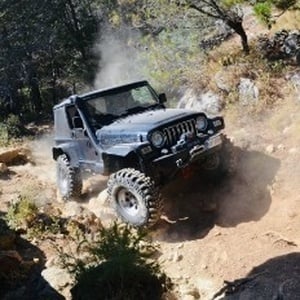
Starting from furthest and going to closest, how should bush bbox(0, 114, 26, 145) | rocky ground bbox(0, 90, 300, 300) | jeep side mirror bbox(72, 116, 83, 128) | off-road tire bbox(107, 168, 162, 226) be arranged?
bush bbox(0, 114, 26, 145) → jeep side mirror bbox(72, 116, 83, 128) → off-road tire bbox(107, 168, 162, 226) → rocky ground bbox(0, 90, 300, 300)

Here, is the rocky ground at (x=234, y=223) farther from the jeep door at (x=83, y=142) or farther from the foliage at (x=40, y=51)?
the foliage at (x=40, y=51)

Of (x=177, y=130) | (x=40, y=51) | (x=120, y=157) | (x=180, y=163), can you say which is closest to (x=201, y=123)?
(x=177, y=130)

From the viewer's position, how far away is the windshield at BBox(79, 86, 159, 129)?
7.90 m

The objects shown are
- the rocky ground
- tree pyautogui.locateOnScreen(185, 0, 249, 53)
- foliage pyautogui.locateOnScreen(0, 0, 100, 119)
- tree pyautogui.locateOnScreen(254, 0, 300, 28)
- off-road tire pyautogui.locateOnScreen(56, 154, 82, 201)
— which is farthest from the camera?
foliage pyautogui.locateOnScreen(0, 0, 100, 119)

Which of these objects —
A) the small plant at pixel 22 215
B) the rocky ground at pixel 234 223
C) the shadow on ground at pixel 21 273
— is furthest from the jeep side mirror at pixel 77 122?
the shadow on ground at pixel 21 273

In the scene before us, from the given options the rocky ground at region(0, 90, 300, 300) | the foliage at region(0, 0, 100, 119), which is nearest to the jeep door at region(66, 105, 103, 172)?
the rocky ground at region(0, 90, 300, 300)

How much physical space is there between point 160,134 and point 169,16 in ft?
19.2

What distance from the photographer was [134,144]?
22.3ft

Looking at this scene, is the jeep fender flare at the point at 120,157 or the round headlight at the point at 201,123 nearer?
the jeep fender flare at the point at 120,157

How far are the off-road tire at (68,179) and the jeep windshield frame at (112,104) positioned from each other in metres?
1.24

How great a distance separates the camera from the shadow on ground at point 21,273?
559 centimetres

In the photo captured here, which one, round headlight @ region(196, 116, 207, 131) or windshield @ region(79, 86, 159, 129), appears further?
windshield @ region(79, 86, 159, 129)

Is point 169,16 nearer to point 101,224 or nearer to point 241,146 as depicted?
point 241,146

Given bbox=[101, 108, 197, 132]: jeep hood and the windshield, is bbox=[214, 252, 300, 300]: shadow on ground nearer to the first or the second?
bbox=[101, 108, 197, 132]: jeep hood
